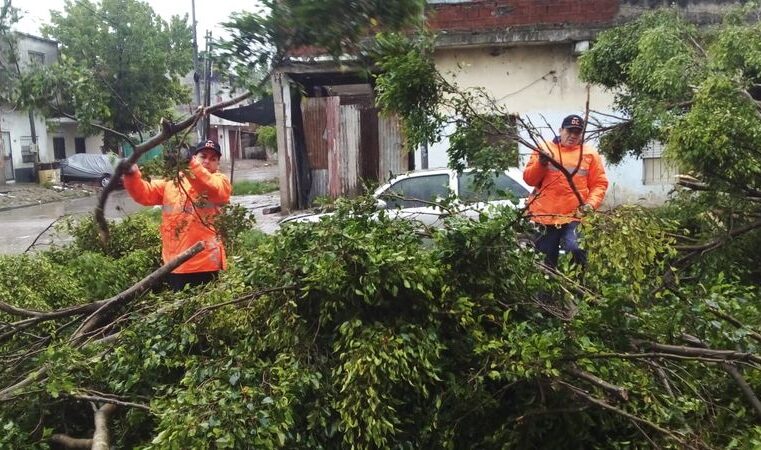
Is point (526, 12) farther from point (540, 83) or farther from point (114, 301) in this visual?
point (114, 301)

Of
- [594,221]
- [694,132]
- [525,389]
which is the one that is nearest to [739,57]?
[694,132]

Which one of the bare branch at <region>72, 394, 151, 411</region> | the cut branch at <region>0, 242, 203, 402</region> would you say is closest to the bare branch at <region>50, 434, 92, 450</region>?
the bare branch at <region>72, 394, 151, 411</region>

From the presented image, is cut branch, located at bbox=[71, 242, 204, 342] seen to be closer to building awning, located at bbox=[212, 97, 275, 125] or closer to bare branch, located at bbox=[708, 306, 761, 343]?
bare branch, located at bbox=[708, 306, 761, 343]

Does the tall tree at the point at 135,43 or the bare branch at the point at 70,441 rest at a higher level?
the tall tree at the point at 135,43

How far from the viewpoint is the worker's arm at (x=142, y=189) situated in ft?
12.4

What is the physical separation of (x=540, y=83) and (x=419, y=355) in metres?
9.55

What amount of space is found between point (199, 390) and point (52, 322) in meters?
1.61

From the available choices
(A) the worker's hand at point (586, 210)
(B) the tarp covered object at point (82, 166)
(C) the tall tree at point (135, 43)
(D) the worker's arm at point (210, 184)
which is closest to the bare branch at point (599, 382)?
(A) the worker's hand at point (586, 210)

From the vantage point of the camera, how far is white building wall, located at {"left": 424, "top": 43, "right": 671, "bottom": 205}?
444 inches

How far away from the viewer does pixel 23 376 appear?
320 cm

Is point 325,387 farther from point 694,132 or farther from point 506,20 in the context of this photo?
point 506,20

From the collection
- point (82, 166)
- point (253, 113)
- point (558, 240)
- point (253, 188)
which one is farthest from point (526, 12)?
point (82, 166)

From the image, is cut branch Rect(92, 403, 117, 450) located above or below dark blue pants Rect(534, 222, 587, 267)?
below

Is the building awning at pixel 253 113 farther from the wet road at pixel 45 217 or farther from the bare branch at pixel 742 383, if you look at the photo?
the bare branch at pixel 742 383
